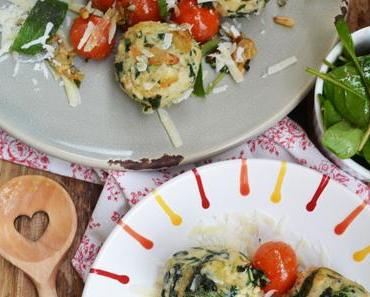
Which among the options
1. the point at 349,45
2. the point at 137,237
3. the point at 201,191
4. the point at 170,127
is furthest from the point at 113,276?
the point at 349,45

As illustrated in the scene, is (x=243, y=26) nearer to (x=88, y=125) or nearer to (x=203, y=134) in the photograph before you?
(x=203, y=134)

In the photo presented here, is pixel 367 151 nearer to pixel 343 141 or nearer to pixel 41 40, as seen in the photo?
pixel 343 141

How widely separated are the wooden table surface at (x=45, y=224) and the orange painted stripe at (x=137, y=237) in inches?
9.2

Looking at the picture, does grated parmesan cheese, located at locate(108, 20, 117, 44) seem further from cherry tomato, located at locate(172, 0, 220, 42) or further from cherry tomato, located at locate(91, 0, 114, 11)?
cherry tomato, located at locate(172, 0, 220, 42)

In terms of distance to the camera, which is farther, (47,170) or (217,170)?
(47,170)

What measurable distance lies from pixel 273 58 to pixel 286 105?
16 centimetres

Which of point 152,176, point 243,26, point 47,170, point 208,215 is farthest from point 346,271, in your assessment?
point 47,170

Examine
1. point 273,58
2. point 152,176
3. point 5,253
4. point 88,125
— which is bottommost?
point 5,253

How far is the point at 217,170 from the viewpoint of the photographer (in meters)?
2.23

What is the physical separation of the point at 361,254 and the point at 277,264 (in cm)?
25

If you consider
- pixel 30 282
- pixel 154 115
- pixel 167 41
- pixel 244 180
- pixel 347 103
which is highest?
pixel 167 41

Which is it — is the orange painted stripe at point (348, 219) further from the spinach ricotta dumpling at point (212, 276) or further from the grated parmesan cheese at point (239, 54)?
the grated parmesan cheese at point (239, 54)

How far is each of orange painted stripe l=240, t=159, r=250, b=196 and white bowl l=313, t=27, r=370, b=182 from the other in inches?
8.9

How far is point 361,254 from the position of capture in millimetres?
2234
